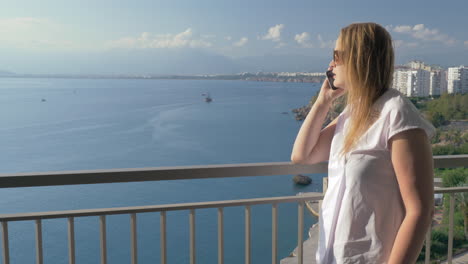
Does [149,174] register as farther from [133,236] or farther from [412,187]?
[412,187]

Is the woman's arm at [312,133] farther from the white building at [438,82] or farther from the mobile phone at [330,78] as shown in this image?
the white building at [438,82]

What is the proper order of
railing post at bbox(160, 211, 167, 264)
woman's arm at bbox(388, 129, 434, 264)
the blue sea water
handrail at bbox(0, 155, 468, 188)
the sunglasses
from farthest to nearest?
the blue sea water
railing post at bbox(160, 211, 167, 264)
handrail at bbox(0, 155, 468, 188)
the sunglasses
woman's arm at bbox(388, 129, 434, 264)

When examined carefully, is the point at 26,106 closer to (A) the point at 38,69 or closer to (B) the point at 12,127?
(B) the point at 12,127

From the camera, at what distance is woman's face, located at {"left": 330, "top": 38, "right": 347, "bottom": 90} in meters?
0.98

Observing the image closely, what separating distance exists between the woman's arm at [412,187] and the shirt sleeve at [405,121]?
1cm

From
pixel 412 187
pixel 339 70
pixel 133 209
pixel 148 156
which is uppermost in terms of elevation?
pixel 339 70

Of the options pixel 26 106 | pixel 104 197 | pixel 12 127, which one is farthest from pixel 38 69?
pixel 104 197

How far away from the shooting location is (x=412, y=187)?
856 millimetres

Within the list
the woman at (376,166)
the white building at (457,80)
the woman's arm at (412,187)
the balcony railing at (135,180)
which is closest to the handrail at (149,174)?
the balcony railing at (135,180)

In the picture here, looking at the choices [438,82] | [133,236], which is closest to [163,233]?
[133,236]

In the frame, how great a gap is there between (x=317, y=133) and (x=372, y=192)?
323 millimetres

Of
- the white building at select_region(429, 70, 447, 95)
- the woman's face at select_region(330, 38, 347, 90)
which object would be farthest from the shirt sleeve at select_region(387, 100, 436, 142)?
the white building at select_region(429, 70, 447, 95)

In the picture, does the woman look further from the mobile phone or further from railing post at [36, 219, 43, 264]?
railing post at [36, 219, 43, 264]

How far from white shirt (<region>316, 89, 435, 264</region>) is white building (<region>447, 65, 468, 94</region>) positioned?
19.2 m
